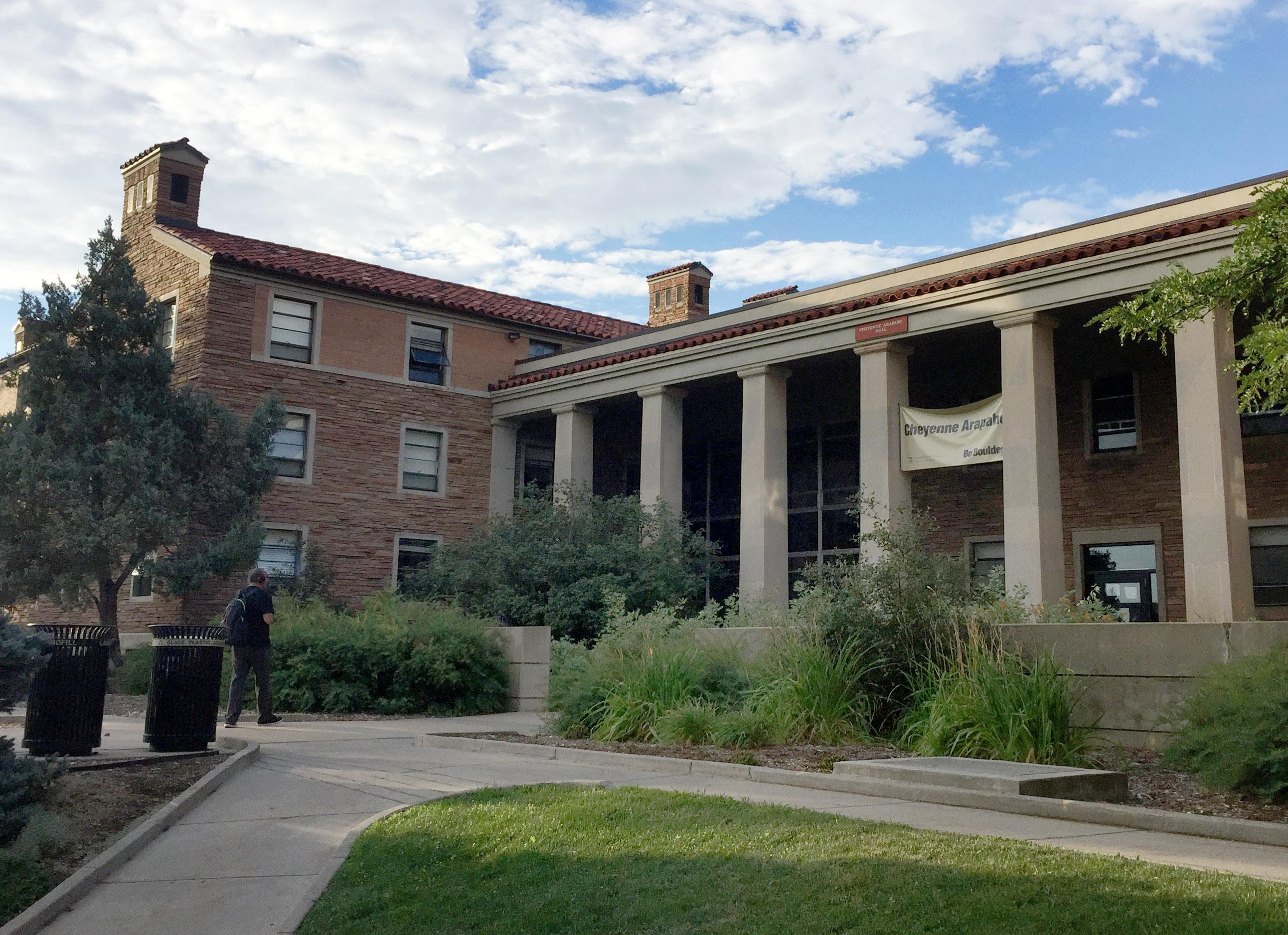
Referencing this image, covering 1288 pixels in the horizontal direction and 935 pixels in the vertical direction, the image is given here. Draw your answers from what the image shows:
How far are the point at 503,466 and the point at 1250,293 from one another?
23696 millimetres

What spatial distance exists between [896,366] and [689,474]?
426 inches

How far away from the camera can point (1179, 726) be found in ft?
30.5

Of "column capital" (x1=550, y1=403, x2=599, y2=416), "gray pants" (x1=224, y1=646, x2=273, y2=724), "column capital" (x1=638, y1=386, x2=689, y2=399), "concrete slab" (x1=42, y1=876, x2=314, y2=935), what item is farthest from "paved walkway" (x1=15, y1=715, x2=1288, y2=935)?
"column capital" (x1=550, y1=403, x2=599, y2=416)

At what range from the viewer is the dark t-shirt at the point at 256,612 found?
1400 centimetres

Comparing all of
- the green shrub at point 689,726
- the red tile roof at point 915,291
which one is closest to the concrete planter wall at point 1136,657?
the green shrub at point 689,726

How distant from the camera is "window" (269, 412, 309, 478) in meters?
27.9

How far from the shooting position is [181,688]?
10688 millimetres

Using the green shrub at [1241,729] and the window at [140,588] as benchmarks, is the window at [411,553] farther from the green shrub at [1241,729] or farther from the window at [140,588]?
the green shrub at [1241,729]

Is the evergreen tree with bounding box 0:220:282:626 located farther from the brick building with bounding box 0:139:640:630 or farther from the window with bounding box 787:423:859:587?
the window with bounding box 787:423:859:587

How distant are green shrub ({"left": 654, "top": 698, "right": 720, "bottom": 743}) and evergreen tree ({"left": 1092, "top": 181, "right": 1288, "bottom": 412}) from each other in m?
5.12

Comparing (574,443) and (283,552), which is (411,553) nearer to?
(283,552)

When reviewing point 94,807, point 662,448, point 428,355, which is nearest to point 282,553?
point 428,355

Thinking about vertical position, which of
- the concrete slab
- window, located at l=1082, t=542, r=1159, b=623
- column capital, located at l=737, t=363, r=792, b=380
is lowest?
the concrete slab

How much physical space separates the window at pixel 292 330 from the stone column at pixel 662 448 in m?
8.46
